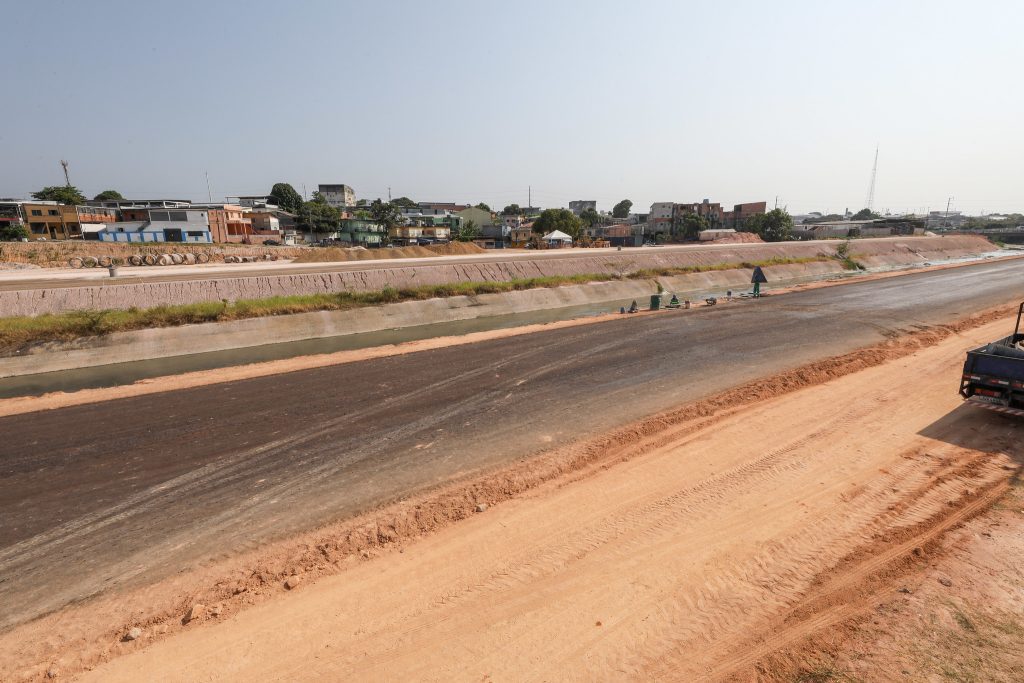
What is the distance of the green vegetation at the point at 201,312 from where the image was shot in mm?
22141

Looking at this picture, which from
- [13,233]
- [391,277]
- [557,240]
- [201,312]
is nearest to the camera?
[201,312]

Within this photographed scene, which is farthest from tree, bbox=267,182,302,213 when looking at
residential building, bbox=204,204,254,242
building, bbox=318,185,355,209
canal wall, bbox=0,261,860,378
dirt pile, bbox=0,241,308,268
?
canal wall, bbox=0,261,860,378

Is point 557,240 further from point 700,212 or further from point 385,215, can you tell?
point 700,212

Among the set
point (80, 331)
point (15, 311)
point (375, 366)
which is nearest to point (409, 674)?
point (375, 366)

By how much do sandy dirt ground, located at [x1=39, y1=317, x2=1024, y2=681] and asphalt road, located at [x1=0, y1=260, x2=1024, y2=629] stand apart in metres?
1.83

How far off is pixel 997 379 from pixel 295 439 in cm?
1903

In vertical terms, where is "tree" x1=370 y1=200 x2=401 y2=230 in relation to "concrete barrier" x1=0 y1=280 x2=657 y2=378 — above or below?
above

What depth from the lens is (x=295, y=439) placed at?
12.5 metres

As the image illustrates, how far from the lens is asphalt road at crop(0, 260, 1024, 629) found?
8359 mm

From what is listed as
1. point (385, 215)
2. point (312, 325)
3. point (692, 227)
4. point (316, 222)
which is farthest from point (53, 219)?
point (692, 227)

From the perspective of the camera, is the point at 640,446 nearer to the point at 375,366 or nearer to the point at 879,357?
the point at 375,366

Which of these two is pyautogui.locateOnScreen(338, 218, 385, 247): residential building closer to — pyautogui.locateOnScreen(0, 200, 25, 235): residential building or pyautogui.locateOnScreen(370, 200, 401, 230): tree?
pyautogui.locateOnScreen(370, 200, 401, 230): tree

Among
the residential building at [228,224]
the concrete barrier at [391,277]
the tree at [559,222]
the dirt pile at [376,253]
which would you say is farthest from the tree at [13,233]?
the tree at [559,222]

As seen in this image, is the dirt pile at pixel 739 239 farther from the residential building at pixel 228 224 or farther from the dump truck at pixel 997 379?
the residential building at pixel 228 224
